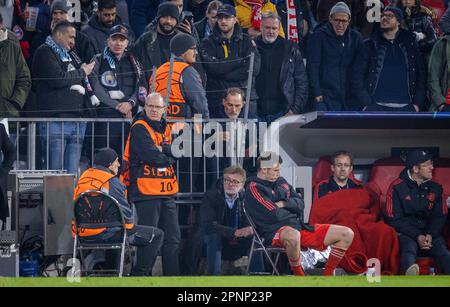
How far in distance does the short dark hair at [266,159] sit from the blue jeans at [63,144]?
1.67 metres

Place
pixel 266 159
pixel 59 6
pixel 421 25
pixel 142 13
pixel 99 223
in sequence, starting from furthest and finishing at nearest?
pixel 421 25, pixel 142 13, pixel 59 6, pixel 266 159, pixel 99 223

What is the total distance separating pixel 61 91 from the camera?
434 inches

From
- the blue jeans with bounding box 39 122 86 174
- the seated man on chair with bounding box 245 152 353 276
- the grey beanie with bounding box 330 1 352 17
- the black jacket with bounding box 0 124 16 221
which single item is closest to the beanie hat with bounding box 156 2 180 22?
the blue jeans with bounding box 39 122 86 174

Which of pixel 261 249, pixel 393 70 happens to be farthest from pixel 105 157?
pixel 393 70

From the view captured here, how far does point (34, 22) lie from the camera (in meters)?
11.3

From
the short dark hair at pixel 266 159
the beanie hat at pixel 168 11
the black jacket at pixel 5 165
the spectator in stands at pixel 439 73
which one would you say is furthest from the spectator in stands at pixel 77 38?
the spectator in stands at pixel 439 73

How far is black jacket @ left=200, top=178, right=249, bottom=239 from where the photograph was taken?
1052 centimetres

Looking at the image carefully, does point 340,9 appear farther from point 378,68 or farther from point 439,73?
point 439,73

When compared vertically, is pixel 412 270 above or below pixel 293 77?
below

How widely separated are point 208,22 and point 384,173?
2.31 m

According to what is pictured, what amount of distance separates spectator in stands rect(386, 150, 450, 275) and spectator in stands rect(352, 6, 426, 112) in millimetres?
858

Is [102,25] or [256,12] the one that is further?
[256,12]

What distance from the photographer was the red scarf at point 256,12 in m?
11.9

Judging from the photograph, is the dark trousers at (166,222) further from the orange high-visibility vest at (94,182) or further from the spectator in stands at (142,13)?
the spectator in stands at (142,13)
